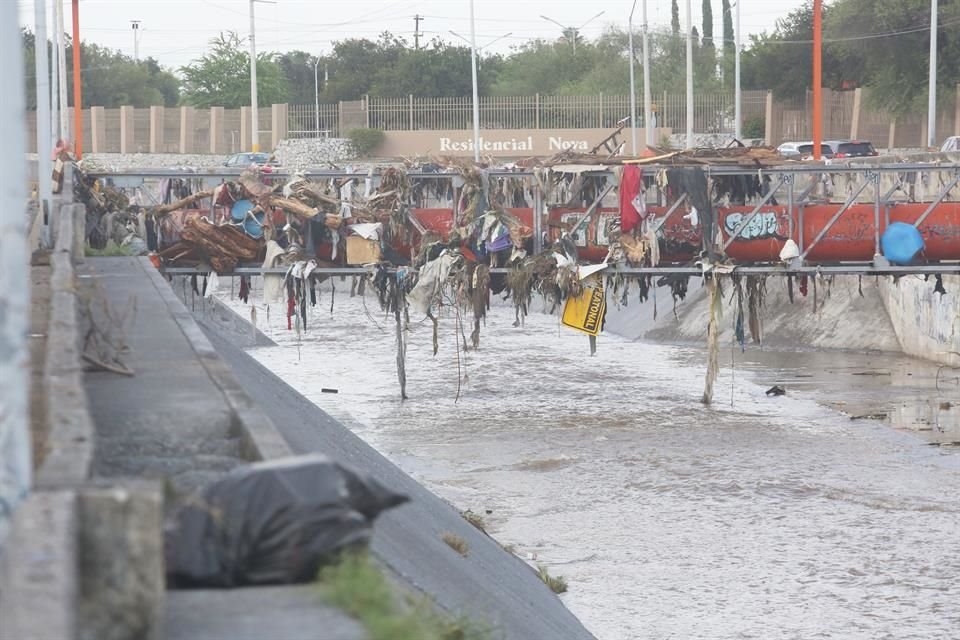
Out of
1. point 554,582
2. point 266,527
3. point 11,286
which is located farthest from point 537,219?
point 11,286

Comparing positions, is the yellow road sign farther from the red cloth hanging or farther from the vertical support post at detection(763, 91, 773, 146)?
the vertical support post at detection(763, 91, 773, 146)

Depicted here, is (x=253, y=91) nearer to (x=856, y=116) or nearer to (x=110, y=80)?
(x=856, y=116)

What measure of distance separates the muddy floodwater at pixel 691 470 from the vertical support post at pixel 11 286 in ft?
33.4

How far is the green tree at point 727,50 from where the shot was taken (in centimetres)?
8261

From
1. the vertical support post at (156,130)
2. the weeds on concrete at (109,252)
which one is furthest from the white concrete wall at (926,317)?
the vertical support post at (156,130)

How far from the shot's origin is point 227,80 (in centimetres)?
9881

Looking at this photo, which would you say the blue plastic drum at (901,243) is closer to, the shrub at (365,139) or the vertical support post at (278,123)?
the shrub at (365,139)

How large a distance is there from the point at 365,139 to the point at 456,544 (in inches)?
2176

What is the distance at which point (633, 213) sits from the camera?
24047 millimetres

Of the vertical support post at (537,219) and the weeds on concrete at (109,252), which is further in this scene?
the vertical support post at (537,219)

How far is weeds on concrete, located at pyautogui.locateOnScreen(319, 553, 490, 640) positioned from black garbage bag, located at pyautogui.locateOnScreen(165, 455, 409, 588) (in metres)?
0.11

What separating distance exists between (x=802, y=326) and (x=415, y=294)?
Result: 18092 mm

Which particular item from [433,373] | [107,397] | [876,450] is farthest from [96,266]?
[433,373]

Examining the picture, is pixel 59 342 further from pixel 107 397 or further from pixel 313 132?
pixel 313 132
